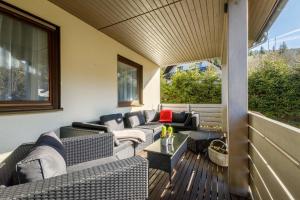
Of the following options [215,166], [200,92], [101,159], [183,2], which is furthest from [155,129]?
[200,92]

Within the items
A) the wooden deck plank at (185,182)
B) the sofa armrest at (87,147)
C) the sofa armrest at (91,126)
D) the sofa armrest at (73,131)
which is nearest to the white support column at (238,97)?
the wooden deck plank at (185,182)

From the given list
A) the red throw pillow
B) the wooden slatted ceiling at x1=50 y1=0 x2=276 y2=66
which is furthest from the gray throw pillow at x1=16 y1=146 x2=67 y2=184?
the red throw pillow

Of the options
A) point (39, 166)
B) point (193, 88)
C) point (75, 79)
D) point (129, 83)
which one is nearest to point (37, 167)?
point (39, 166)

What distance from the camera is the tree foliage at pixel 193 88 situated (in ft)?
22.1

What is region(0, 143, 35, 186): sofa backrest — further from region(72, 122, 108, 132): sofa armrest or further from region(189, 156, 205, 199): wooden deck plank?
region(189, 156, 205, 199): wooden deck plank

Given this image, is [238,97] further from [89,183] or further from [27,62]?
[27,62]

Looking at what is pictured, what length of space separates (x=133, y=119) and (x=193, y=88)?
376cm

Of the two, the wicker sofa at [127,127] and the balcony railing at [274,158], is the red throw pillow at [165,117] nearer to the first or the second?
the wicker sofa at [127,127]

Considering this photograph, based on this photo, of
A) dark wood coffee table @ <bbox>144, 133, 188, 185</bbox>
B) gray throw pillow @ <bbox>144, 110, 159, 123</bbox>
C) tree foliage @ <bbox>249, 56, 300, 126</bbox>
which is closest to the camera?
tree foliage @ <bbox>249, 56, 300, 126</bbox>

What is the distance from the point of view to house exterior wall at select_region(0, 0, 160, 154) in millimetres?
2098

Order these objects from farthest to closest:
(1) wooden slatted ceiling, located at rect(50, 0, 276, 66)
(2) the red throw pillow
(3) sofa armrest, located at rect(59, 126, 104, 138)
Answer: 1. (2) the red throw pillow
2. (1) wooden slatted ceiling, located at rect(50, 0, 276, 66)
3. (3) sofa armrest, located at rect(59, 126, 104, 138)

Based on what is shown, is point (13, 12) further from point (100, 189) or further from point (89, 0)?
point (100, 189)

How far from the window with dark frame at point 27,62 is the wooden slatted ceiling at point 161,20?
53 centimetres

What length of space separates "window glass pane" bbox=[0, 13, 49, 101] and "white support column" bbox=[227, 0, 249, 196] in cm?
238
